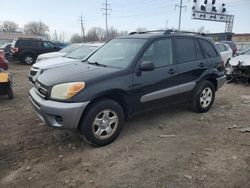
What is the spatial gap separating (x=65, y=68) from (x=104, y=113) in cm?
124

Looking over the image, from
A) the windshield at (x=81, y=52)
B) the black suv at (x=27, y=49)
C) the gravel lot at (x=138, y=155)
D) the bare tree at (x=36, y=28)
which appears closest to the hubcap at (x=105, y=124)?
the gravel lot at (x=138, y=155)

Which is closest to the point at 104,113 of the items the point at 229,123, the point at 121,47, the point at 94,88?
the point at 94,88

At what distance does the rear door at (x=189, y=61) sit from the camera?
5035 mm

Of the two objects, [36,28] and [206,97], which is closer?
[206,97]

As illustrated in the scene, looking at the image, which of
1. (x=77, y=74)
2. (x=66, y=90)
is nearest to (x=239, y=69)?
(x=77, y=74)

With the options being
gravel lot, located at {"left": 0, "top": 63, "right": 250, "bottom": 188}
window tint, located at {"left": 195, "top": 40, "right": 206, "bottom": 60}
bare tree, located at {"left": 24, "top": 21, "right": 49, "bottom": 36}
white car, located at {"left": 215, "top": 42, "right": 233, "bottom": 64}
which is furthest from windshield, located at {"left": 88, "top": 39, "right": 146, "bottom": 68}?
bare tree, located at {"left": 24, "top": 21, "right": 49, "bottom": 36}

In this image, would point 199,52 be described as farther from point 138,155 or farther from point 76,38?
point 76,38

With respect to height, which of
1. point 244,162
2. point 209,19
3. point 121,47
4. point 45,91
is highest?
point 209,19

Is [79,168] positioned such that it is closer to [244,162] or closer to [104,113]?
[104,113]

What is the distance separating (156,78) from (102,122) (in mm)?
1320

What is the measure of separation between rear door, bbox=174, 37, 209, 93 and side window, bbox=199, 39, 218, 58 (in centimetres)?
13

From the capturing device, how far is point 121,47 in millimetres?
4910

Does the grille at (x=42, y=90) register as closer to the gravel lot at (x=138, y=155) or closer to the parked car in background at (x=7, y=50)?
the gravel lot at (x=138, y=155)

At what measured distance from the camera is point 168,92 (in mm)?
4820
